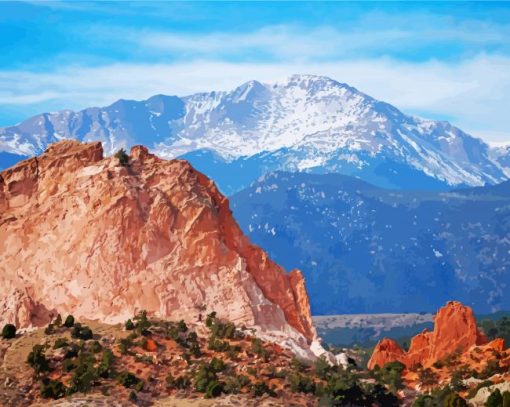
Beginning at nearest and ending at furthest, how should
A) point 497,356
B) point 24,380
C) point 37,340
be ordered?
point 24,380 < point 37,340 < point 497,356

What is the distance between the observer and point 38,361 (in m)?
107

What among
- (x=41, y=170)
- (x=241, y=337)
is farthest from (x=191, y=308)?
(x=41, y=170)

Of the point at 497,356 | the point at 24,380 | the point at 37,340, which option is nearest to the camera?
the point at 24,380

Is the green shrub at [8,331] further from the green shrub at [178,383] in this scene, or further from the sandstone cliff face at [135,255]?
the green shrub at [178,383]

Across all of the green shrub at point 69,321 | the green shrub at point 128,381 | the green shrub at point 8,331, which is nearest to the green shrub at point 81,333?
the green shrub at point 69,321

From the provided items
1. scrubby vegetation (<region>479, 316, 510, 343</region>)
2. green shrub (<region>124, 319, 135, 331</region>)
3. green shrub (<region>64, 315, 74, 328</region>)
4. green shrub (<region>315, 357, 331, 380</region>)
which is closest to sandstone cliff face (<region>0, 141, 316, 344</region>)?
green shrub (<region>124, 319, 135, 331</region>)

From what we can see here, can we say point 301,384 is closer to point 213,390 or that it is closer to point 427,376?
point 213,390

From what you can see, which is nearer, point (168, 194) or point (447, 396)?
point (447, 396)

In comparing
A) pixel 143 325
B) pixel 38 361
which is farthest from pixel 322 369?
pixel 38 361

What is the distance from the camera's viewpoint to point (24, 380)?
347 ft

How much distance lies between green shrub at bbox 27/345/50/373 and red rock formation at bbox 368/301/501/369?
40642 millimetres

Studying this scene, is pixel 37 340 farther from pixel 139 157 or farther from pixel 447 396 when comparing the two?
pixel 447 396

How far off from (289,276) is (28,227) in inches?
1110

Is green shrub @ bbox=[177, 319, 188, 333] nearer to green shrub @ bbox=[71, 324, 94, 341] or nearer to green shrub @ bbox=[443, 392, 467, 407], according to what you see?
green shrub @ bbox=[71, 324, 94, 341]
